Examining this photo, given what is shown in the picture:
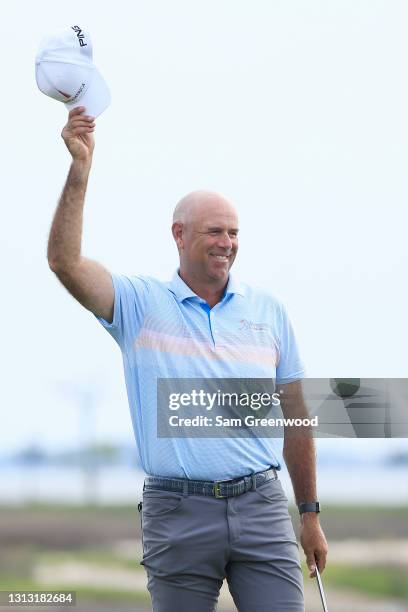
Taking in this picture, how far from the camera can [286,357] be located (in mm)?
5320

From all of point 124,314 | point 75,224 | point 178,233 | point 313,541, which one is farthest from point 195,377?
point 313,541

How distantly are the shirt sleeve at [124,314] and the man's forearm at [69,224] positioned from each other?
299 millimetres

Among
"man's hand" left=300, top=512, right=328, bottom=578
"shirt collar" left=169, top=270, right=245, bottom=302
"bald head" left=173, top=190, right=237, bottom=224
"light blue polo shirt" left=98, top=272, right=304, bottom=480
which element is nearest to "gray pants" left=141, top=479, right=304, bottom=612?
"light blue polo shirt" left=98, top=272, right=304, bottom=480

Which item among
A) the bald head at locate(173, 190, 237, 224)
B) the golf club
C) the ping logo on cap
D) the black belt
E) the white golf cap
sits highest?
the ping logo on cap

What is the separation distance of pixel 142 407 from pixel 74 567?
24.3 m

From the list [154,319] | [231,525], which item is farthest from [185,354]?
[231,525]

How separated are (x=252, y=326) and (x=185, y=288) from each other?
31cm

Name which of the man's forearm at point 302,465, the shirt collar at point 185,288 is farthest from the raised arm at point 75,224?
the man's forearm at point 302,465

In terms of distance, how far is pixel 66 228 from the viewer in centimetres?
475

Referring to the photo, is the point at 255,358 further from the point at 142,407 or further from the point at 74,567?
the point at 74,567

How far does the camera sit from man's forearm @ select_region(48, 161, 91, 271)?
4.75m

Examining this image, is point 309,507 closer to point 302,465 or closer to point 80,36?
point 302,465

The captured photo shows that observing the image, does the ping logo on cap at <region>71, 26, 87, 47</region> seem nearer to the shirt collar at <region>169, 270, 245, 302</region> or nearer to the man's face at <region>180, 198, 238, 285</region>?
the man's face at <region>180, 198, 238, 285</region>

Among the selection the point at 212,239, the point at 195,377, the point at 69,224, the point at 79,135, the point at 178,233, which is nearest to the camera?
the point at 69,224
